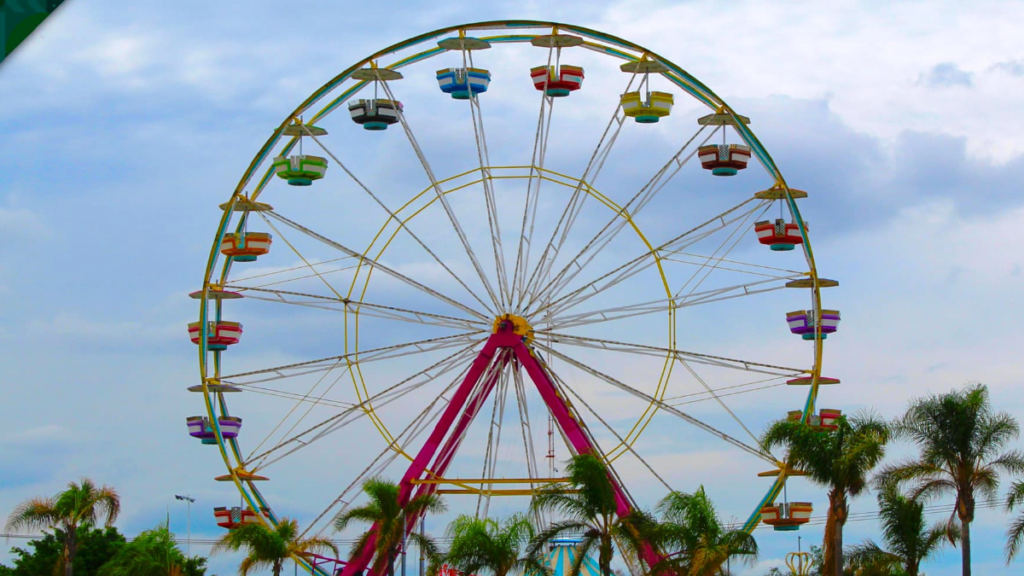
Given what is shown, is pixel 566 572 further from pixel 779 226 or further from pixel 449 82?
pixel 449 82

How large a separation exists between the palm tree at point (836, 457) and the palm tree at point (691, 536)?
1872 millimetres

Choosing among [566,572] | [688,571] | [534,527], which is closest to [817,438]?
[688,571]

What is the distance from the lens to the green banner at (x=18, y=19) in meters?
2.60

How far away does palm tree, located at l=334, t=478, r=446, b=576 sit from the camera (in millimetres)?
30750

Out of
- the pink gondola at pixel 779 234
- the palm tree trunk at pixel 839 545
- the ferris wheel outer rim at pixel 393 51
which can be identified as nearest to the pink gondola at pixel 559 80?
the ferris wheel outer rim at pixel 393 51

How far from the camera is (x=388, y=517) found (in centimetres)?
3078

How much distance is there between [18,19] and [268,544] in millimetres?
31735

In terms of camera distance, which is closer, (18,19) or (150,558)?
(18,19)

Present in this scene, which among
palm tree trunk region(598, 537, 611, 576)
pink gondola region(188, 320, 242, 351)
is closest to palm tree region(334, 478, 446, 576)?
palm tree trunk region(598, 537, 611, 576)

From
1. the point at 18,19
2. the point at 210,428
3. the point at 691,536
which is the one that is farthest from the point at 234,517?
the point at 18,19

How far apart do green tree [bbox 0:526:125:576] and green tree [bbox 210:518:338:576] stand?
16.7m

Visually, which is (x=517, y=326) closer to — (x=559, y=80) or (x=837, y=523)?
(x=559, y=80)

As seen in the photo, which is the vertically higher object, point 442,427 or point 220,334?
point 220,334

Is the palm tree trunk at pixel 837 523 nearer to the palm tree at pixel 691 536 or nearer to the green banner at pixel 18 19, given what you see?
the palm tree at pixel 691 536
